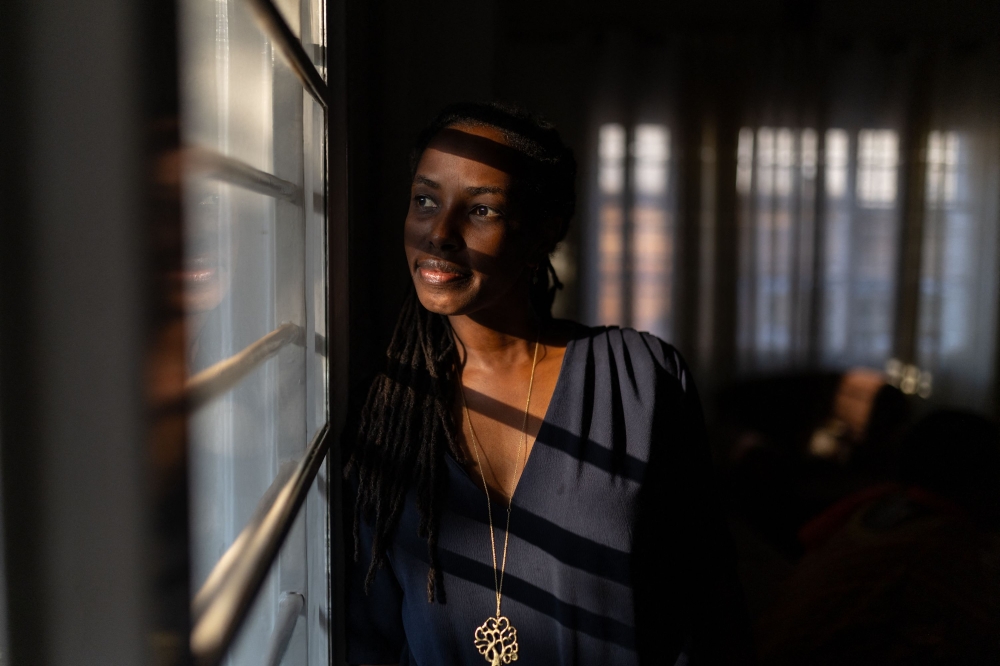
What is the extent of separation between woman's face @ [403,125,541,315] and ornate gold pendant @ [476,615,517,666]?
394mm

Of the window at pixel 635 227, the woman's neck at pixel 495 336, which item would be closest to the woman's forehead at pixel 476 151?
the woman's neck at pixel 495 336

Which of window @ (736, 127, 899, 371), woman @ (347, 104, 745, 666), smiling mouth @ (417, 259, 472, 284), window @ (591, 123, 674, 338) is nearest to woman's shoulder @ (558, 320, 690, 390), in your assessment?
woman @ (347, 104, 745, 666)

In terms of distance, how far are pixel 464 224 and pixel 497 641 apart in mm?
521

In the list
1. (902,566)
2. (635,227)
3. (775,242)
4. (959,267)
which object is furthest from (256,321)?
(959,267)

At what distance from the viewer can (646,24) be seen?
13.7 ft

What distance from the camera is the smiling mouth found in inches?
35.1

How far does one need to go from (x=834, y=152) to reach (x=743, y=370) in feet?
4.49

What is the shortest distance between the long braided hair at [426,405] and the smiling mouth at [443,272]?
120 mm

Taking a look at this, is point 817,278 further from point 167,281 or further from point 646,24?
point 167,281

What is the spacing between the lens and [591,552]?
2.94 feet

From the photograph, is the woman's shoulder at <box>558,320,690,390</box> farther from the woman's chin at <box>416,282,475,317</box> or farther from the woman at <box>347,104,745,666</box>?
the woman's chin at <box>416,282,475,317</box>

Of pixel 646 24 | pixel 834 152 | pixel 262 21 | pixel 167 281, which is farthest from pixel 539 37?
pixel 167 281

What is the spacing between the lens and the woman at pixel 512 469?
35.4 inches

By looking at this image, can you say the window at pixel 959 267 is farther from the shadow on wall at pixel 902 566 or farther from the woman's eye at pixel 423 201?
the woman's eye at pixel 423 201
